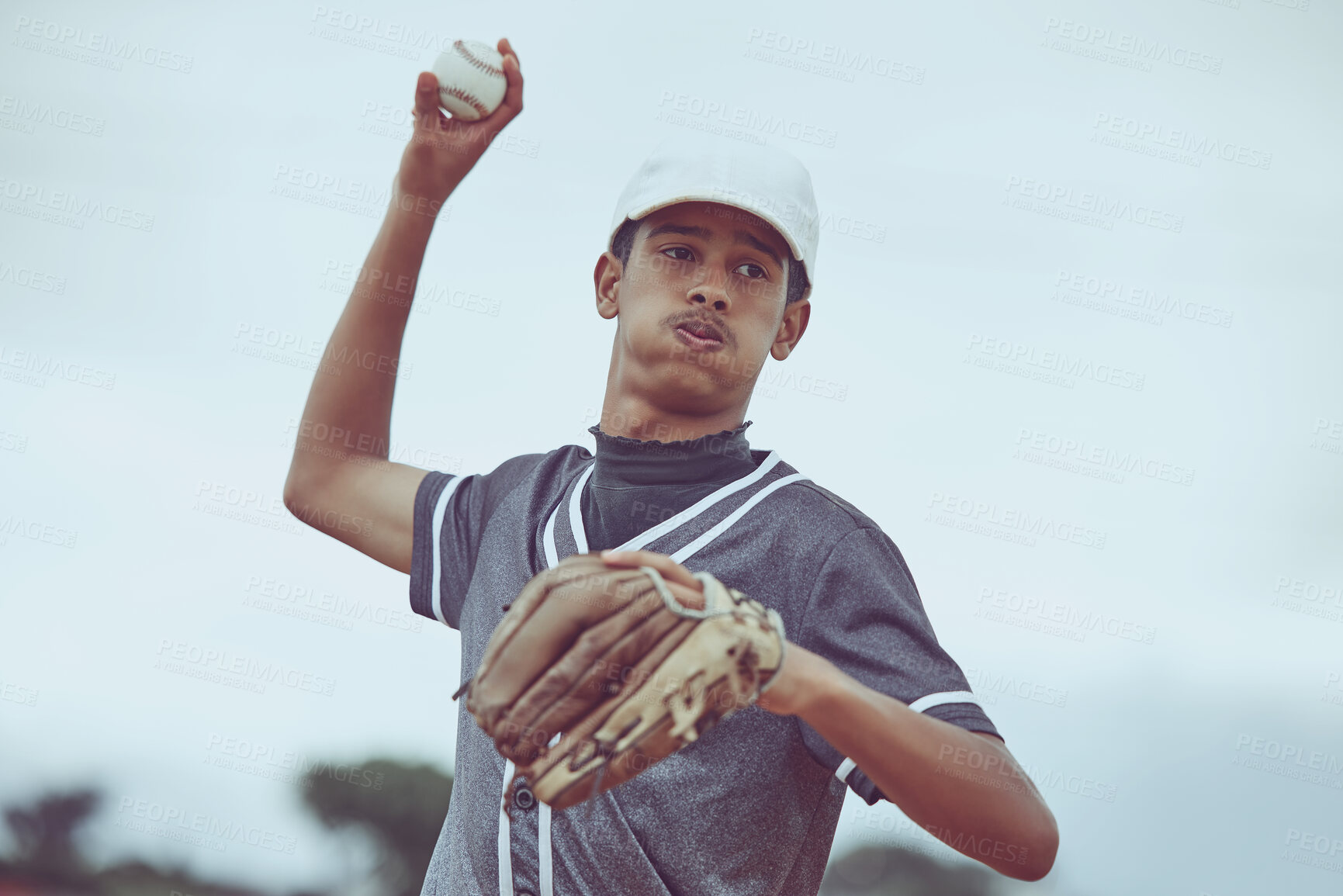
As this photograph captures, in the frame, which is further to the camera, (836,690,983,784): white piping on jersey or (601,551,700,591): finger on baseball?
(836,690,983,784): white piping on jersey

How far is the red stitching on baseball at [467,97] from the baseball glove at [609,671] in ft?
3.93

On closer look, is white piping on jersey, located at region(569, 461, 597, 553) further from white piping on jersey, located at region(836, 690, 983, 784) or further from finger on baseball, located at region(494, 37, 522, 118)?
finger on baseball, located at region(494, 37, 522, 118)

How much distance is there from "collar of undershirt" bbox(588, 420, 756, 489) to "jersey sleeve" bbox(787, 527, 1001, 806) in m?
0.33

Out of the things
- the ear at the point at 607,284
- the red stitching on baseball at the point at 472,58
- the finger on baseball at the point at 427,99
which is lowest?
the ear at the point at 607,284

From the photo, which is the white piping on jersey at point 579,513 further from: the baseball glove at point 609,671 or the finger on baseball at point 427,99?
the finger on baseball at point 427,99

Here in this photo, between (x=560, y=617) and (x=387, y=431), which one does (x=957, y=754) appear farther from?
(x=387, y=431)

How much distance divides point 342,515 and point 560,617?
1.13 meters

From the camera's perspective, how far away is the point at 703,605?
1.50 meters

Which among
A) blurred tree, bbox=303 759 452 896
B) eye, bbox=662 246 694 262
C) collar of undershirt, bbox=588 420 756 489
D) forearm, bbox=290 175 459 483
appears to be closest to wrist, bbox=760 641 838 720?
collar of undershirt, bbox=588 420 756 489

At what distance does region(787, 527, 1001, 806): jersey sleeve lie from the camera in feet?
5.60

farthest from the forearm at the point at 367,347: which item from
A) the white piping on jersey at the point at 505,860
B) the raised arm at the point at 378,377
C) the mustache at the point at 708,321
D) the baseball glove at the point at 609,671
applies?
the baseball glove at the point at 609,671

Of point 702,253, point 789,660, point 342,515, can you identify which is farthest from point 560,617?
point 342,515

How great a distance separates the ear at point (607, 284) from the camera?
96.2 inches

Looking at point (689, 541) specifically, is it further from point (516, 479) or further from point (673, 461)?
point (516, 479)
